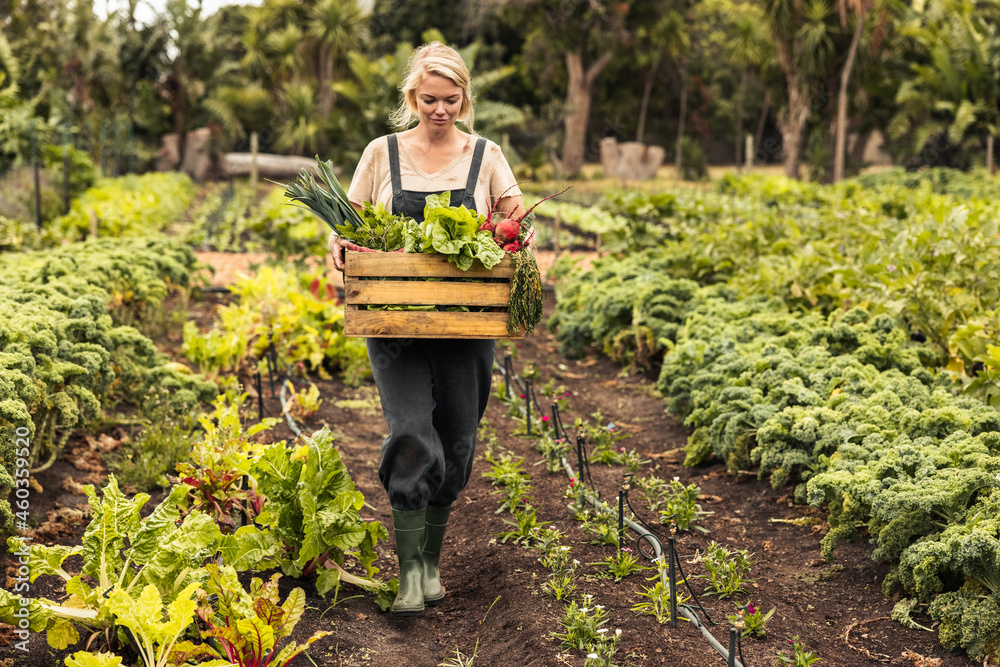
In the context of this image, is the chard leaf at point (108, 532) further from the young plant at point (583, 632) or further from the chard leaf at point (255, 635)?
the young plant at point (583, 632)

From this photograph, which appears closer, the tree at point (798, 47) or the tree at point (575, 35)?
the tree at point (798, 47)

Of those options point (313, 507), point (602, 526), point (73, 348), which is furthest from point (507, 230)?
point (73, 348)

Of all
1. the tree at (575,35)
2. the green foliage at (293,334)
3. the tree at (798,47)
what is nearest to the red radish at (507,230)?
the green foliage at (293,334)

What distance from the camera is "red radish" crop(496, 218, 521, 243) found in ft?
9.50

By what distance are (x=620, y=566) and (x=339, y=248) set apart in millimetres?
1582

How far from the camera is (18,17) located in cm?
2542

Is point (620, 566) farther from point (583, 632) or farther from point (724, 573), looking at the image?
point (583, 632)

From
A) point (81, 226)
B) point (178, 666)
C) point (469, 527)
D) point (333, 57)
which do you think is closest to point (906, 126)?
point (333, 57)

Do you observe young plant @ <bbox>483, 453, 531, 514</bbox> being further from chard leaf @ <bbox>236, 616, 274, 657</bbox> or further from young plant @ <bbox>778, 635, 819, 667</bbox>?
chard leaf @ <bbox>236, 616, 274, 657</bbox>

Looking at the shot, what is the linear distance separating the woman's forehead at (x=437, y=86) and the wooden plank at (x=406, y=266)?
56cm

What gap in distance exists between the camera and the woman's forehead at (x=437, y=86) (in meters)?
2.95

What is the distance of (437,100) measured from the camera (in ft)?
9.82

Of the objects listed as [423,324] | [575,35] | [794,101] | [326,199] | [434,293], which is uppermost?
[575,35]

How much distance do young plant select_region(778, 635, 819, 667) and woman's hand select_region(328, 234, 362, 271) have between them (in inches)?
74.1
